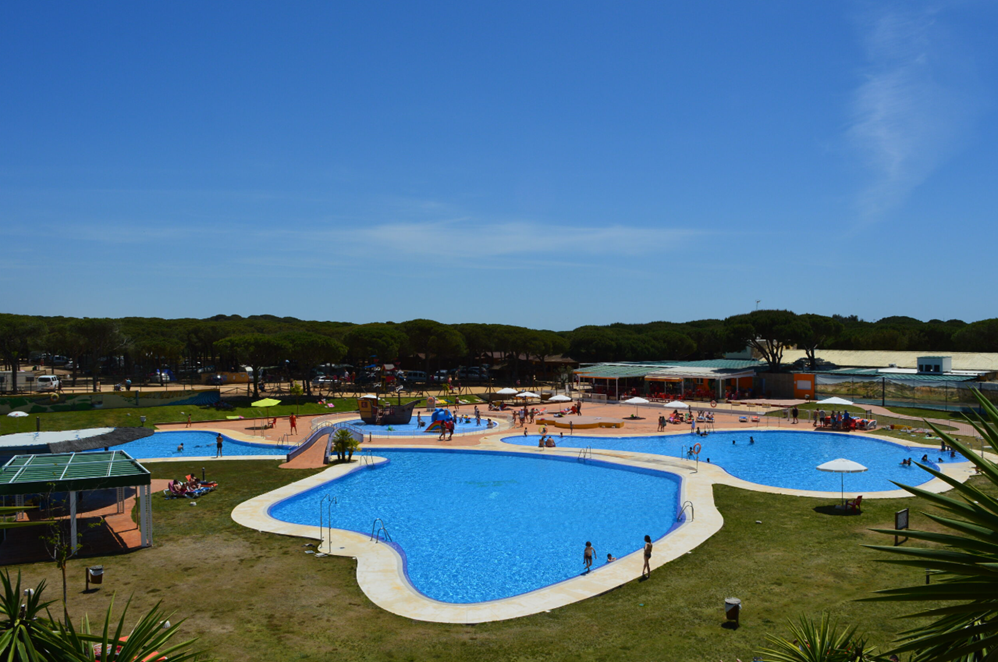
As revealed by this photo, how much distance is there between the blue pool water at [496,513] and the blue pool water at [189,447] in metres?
7.96

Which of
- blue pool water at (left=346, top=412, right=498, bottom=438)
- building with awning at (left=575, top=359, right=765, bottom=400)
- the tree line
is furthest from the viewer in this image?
building with awning at (left=575, top=359, right=765, bottom=400)

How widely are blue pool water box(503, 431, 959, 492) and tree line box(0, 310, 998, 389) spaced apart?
1012 inches

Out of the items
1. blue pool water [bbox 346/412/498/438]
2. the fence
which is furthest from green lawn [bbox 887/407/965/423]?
blue pool water [bbox 346/412/498/438]

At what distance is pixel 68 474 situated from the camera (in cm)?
1577

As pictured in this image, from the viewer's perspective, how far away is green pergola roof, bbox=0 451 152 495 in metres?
14.9

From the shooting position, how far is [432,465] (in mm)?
29047

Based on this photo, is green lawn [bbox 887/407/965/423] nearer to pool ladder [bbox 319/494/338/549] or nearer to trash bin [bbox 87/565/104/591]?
pool ladder [bbox 319/494/338/549]

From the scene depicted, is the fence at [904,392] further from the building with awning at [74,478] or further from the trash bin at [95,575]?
the trash bin at [95,575]

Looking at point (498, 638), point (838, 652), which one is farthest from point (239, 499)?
point (838, 652)

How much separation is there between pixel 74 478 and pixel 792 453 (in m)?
29.2

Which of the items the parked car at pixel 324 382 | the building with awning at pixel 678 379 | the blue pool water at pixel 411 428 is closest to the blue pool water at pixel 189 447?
the blue pool water at pixel 411 428

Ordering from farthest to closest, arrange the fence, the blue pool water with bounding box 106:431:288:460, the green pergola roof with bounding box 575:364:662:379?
the green pergola roof with bounding box 575:364:662:379, the fence, the blue pool water with bounding box 106:431:288:460

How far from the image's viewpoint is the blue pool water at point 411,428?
3634 cm

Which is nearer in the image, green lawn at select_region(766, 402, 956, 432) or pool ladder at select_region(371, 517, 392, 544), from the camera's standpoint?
pool ladder at select_region(371, 517, 392, 544)
